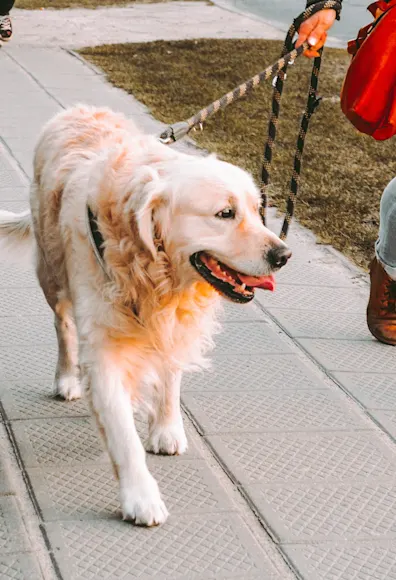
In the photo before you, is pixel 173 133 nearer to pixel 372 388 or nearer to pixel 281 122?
pixel 372 388

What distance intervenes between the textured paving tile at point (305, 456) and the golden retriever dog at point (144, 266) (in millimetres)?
250

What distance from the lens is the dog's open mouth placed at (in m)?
3.49

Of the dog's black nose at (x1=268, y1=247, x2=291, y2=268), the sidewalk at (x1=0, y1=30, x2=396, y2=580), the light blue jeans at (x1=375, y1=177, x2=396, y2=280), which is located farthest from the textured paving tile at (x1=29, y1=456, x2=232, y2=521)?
the light blue jeans at (x1=375, y1=177, x2=396, y2=280)

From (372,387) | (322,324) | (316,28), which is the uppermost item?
(316,28)

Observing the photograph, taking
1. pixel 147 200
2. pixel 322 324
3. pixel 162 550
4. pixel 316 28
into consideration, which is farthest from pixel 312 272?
pixel 162 550

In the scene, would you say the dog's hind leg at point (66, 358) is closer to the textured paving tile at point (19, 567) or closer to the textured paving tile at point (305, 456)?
the textured paving tile at point (305, 456)

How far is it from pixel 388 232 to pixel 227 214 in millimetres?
1659

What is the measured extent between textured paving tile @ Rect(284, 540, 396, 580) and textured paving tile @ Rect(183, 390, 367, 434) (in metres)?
0.85

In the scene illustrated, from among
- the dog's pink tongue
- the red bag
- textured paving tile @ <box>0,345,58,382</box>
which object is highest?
the red bag

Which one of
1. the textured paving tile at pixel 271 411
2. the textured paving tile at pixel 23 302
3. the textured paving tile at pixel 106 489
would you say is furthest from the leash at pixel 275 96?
the textured paving tile at pixel 23 302

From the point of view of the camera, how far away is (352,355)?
5.03 m

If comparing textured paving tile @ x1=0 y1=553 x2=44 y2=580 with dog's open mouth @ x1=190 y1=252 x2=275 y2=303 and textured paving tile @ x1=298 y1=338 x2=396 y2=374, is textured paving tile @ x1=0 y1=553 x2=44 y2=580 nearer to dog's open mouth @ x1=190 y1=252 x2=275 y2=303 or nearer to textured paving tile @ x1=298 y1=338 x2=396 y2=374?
dog's open mouth @ x1=190 y1=252 x2=275 y2=303

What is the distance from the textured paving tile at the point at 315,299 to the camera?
5578 mm

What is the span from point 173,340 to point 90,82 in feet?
22.6
